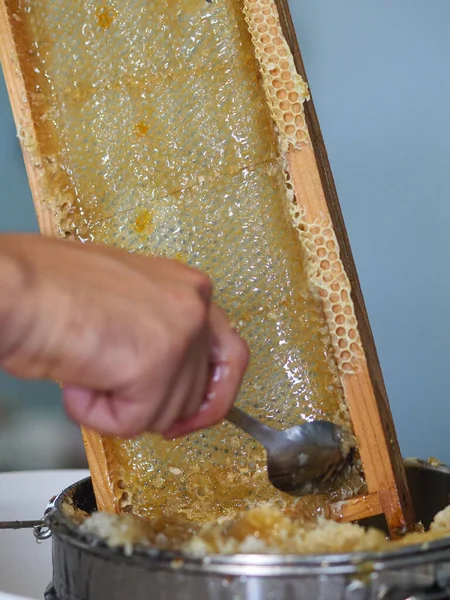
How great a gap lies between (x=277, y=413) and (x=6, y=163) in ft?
3.76

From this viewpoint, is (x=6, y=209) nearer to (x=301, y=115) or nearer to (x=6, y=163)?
(x=6, y=163)

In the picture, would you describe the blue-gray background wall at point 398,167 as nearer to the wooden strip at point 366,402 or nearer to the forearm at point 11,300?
the wooden strip at point 366,402

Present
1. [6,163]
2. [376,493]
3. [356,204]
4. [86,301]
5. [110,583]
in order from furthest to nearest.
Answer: [6,163], [356,204], [376,493], [110,583], [86,301]

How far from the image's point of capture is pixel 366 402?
652 millimetres

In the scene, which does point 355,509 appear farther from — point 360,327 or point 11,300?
point 11,300

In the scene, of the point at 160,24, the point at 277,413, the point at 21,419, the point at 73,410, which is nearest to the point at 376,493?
the point at 277,413

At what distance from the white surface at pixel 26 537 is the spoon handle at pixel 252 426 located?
0.59m

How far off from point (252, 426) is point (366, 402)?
0.43 feet

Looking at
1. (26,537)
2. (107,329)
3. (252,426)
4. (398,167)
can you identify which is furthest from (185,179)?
(398,167)

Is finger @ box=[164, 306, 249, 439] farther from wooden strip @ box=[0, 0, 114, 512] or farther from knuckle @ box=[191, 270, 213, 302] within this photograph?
wooden strip @ box=[0, 0, 114, 512]

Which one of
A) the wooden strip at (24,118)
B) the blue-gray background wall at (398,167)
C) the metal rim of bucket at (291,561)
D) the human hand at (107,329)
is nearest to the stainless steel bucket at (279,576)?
the metal rim of bucket at (291,561)

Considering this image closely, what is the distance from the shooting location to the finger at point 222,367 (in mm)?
430

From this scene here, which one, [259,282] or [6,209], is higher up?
[6,209]

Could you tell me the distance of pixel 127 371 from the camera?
0.36 metres
